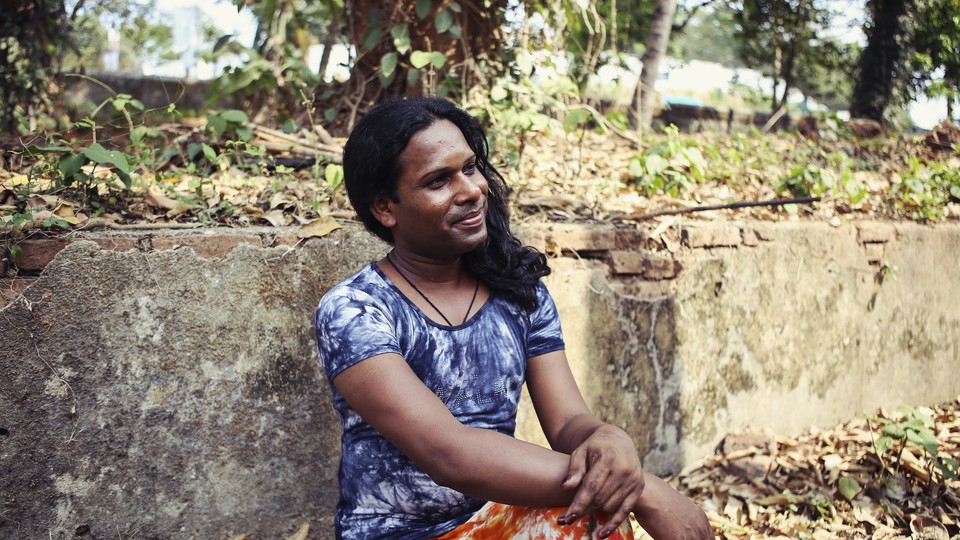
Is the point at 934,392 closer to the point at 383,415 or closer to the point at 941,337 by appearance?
the point at 941,337

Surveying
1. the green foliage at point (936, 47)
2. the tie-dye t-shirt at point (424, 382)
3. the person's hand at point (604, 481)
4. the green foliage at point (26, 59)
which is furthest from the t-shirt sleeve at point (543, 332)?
the green foliage at point (936, 47)

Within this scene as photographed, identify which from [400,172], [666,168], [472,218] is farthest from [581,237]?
[400,172]

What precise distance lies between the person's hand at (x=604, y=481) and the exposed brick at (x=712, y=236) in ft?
6.29

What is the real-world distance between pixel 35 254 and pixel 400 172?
1.12 meters

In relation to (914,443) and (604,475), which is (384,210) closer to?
(604,475)

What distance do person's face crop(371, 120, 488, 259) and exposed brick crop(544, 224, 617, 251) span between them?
110cm

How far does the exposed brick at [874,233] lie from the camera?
411 cm

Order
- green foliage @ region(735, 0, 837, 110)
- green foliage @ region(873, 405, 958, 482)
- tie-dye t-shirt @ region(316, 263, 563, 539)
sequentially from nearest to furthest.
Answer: tie-dye t-shirt @ region(316, 263, 563, 539) → green foliage @ region(873, 405, 958, 482) → green foliage @ region(735, 0, 837, 110)

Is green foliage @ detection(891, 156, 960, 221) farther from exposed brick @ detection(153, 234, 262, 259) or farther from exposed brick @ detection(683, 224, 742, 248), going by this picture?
exposed brick @ detection(153, 234, 262, 259)

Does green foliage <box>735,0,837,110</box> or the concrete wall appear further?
green foliage <box>735,0,837,110</box>

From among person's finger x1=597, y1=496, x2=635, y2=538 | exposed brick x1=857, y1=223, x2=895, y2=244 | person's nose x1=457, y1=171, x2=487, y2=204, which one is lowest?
person's finger x1=597, y1=496, x2=635, y2=538

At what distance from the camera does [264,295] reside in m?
2.44

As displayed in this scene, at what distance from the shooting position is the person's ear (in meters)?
1.96

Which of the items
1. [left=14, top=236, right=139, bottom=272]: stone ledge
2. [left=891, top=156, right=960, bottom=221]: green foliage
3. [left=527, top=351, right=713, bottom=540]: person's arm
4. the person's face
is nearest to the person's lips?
the person's face
